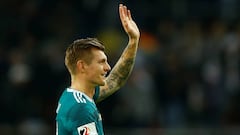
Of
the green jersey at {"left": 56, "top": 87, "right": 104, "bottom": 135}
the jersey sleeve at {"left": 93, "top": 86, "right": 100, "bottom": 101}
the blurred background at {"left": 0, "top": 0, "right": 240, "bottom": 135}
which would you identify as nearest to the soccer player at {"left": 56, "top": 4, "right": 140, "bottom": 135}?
the green jersey at {"left": 56, "top": 87, "right": 104, "bottom": 135}

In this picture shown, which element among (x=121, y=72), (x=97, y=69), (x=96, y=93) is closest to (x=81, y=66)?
(x=97, y=69)

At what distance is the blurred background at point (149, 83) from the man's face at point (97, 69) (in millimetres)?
6689

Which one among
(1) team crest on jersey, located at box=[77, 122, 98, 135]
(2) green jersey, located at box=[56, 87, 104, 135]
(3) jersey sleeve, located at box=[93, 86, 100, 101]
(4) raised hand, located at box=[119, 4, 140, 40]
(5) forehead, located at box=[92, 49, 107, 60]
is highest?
(4) raised hand, located at box=[119, 4, 140, 40]

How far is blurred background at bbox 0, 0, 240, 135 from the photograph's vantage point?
15578mm

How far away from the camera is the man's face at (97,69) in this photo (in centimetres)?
855

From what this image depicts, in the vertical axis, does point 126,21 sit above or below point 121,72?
above

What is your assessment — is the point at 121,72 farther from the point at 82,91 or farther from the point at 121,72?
the point at 82,91

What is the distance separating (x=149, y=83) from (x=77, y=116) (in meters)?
7.39

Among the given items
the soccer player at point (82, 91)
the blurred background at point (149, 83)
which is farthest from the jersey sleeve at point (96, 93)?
the blurred background at point (149, 83)

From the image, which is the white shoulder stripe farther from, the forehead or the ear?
the forehead

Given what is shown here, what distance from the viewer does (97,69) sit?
8594 millimetres

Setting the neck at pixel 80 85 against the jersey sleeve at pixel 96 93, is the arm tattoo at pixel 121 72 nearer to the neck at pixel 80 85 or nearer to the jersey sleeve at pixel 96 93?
the jersey sleeve at pixel 96 93

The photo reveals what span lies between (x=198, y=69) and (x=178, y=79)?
400mm

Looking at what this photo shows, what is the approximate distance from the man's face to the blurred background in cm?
669
